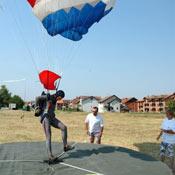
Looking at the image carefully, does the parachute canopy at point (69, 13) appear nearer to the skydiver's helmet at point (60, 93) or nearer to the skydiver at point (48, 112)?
the skydiver's helmet at point (60, 93)

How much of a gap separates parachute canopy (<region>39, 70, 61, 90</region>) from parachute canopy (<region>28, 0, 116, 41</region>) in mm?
1620

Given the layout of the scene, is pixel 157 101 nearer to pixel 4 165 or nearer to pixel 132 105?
pixel 132 105

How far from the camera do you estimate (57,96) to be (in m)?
3.98

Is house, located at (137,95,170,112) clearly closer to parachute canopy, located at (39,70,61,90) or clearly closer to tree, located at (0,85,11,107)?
tree, located at (0,85,11,107)

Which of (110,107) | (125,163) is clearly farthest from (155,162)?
(110,107)

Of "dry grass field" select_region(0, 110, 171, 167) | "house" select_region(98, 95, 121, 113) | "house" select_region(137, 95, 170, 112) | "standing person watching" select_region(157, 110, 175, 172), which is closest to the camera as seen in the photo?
"standing person watching" select_region(157, 110, 175, 172)

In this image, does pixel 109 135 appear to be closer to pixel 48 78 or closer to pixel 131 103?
pixel 48 78

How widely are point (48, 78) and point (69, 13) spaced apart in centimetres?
203

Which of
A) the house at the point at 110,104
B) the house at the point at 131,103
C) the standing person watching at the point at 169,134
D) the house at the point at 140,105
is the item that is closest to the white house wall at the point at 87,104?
the house at the point at 110,104

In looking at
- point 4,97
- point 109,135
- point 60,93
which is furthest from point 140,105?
point 60,93

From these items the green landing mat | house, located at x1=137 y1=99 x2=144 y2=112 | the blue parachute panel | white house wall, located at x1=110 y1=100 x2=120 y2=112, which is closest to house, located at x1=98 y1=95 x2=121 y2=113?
white house wall, located at x1=110 y1=100 x2=120 y2=112

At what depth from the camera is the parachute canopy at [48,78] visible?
391cm

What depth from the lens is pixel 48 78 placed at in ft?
12.8

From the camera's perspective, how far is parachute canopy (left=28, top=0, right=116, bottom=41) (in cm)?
495
